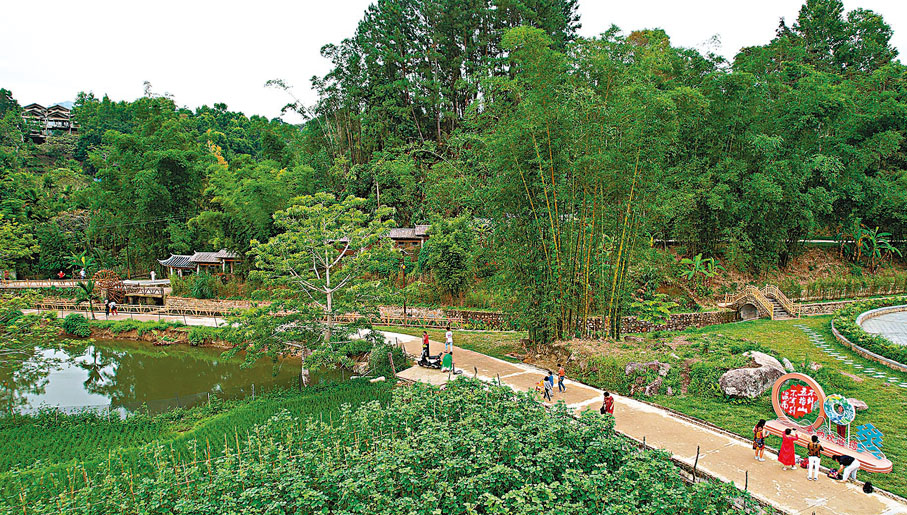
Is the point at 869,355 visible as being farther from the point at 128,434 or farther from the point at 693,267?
the point at 128,434

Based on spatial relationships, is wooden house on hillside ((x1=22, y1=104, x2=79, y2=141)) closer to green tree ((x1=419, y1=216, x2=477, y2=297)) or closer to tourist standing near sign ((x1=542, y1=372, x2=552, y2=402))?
green tree ((x1=419, y1=216, x2=477, y2=297))

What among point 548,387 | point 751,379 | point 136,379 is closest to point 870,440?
point 751,379

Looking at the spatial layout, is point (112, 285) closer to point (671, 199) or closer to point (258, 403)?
point (258, 403)

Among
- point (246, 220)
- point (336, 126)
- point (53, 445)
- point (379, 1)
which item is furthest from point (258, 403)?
point (379, 1)

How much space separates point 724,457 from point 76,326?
25877 millimetres

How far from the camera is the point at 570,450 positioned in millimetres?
6715

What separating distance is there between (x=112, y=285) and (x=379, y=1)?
79.9 feet

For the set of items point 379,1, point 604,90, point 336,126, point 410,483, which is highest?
point 379,1

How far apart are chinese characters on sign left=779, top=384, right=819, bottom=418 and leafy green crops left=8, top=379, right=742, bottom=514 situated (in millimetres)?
2702

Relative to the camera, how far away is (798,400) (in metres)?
7.61

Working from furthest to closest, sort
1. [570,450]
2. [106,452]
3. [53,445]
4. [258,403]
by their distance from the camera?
1. [258,403]
2. [53,445]
3. [106,452]
4. [570,450]

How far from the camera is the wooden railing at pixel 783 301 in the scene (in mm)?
19875

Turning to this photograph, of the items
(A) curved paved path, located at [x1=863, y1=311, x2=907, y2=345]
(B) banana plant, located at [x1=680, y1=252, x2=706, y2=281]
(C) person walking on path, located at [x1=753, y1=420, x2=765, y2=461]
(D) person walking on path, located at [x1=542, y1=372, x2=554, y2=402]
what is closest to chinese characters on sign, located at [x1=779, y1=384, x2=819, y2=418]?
(C) person walking on path, located at [x1=753, y1=420, x2=765, y2=461]

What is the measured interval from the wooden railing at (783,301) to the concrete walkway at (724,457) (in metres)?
14.5
